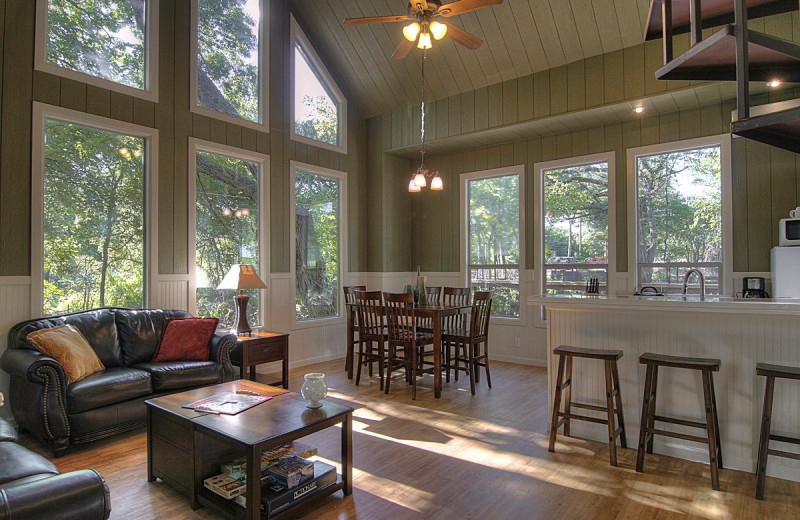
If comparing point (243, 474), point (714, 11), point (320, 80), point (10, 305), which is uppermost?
point (320, 80)

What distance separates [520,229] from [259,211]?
132 inches

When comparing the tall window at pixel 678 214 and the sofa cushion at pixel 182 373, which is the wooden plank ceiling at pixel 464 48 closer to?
the tall window at pixel 678 214

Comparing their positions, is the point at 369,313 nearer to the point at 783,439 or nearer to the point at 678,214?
the point at 783,439

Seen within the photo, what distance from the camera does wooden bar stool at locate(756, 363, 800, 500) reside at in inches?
97.8

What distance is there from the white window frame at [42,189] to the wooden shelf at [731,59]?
4.29m

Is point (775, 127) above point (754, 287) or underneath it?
above

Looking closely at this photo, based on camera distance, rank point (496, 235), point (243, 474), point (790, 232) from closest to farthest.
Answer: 1. point (243, 474)
2. point (790, 232)
3. point (496, 235)

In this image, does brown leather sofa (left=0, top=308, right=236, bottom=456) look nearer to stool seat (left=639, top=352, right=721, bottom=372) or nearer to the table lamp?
the table lamp

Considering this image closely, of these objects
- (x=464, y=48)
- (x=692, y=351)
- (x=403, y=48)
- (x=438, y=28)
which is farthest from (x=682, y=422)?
(x=464, y=48)

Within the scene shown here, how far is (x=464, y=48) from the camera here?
17.8 ft

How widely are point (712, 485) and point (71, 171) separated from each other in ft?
17.2

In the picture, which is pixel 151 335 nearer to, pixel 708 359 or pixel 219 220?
pixel 219 220

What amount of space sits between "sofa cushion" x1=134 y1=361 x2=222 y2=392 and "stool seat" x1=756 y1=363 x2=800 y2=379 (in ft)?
12.8

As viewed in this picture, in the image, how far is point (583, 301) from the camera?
328 cm
